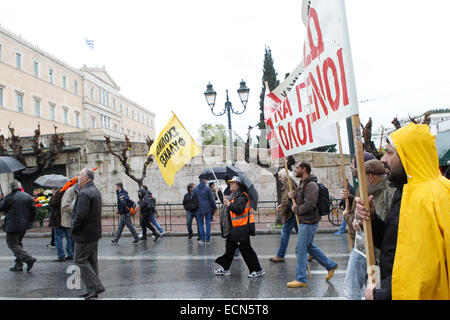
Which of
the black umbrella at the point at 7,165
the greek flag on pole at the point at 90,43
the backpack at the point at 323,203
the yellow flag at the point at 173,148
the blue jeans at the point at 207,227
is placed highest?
the greek flag on pole at the point at 90,43

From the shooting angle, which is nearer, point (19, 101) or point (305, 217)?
point (305, 217)

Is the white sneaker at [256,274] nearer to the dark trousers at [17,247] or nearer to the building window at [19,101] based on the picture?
the dark trousers at [17,247]

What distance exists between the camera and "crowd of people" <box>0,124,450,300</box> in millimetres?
1749

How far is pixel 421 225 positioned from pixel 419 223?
0.01m

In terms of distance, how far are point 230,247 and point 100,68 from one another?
62.0 meters

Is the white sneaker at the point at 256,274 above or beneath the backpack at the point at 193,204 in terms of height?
beneath

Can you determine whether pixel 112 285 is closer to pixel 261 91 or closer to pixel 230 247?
pixel 230 247

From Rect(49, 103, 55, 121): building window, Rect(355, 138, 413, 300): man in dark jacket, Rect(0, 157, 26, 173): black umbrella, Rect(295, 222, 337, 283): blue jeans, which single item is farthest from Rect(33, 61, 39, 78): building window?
Rect(355, 138, 413, 300): man in dark jacket

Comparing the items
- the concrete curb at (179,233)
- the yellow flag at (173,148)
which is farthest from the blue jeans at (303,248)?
the concrete curb at (179,233)

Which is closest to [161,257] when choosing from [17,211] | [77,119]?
[17,211]

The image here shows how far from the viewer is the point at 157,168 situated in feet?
62.1

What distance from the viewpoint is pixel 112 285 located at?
6031 mm

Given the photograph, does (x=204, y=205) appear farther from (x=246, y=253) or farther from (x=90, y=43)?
(x=90, y=43)

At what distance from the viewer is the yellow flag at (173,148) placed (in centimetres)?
723
